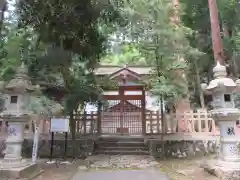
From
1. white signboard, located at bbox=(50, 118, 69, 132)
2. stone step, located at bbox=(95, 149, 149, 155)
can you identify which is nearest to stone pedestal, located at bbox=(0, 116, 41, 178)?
white signboard, located at bbox=(50, 118, 69, 132)

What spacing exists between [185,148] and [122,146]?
253cm

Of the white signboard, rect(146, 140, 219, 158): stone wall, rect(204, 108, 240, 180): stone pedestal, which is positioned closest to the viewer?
rect(204, 108, 240, 180): stone pedestal

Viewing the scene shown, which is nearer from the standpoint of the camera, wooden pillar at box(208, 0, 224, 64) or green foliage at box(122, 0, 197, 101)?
wooden pillar at box(208, 0, 224, 64)

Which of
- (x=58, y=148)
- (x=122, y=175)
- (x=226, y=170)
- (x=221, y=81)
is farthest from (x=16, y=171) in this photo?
(x=221, y=81)

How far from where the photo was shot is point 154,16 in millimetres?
9555

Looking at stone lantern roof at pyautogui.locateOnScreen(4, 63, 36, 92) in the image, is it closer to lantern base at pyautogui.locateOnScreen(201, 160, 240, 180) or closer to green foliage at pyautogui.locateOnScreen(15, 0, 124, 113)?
green foliage at pyautogui.locateOnScreen(15, 0, 124, 113)

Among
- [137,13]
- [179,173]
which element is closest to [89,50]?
[137,13]

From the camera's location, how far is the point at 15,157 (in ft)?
21.3

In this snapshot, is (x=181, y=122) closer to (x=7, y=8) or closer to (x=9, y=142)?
(x=9, y=142)

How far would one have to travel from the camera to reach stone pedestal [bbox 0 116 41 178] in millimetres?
6117

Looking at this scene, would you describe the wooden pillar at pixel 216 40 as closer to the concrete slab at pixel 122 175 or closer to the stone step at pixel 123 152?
the concrete slab at pixel 122 175

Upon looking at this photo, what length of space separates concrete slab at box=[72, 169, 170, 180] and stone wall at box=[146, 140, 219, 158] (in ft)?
8.44

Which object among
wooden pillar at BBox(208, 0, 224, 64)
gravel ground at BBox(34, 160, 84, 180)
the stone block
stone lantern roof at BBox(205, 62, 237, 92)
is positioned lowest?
gravel ground at BBox(34, 160, 84, 180)

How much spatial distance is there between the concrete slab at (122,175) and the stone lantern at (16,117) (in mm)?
1573
